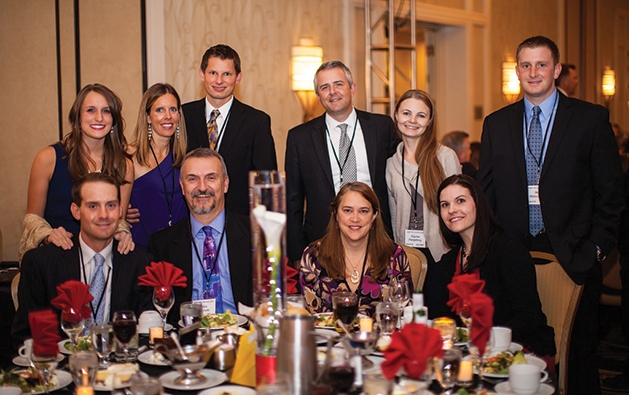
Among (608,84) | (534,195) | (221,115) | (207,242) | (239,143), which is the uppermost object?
(608,84)

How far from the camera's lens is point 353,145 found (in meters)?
4.40

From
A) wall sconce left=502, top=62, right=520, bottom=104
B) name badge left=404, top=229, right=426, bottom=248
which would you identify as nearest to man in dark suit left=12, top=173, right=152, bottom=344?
name badge left=404, top=229, right=426, bottom=248

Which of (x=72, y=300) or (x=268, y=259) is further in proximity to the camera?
(x=72, y=300)

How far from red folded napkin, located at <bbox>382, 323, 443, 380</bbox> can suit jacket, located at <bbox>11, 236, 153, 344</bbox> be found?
154cm

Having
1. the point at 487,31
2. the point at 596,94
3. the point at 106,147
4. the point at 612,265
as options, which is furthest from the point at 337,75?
the point at 596,94

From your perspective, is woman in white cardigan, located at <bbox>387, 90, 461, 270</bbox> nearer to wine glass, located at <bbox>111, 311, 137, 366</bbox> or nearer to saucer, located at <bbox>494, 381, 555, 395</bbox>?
saucer, located at <bbox>494, 381, 555, 395</bbox>

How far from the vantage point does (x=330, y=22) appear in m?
7.46

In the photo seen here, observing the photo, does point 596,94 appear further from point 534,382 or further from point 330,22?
point 534,382

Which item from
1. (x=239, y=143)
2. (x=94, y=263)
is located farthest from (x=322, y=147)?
(x=94, y=263)

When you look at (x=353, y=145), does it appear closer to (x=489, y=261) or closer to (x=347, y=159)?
(x=347, y=159)

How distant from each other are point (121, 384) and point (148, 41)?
4241mm

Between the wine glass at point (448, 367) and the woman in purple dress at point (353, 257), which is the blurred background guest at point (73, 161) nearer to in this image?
the woman in purple dress at point (353, 257)

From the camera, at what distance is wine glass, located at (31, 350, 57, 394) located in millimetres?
2227

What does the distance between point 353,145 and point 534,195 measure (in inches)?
43.8
